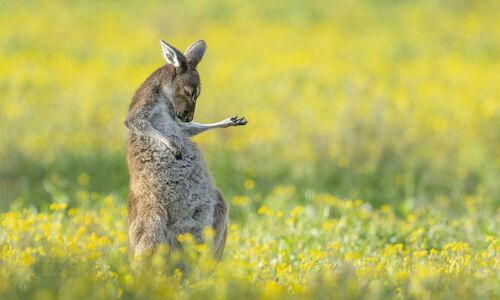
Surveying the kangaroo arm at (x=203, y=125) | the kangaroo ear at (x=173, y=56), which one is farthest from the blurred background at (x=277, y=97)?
the kangaroo ear at (x=173, y=56)

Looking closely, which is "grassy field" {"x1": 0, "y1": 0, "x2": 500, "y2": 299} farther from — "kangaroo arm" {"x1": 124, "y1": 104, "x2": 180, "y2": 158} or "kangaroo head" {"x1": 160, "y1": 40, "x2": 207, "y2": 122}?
"kangaroo head" {"x1": 160, "y1": 40, "x2": 207, "y2": 122}

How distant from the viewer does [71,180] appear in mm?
10539

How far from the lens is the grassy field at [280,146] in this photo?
16.4ft

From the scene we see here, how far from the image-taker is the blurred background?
1070cm

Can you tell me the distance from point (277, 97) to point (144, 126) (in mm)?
8891

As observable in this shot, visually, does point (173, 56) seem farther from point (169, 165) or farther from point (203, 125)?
point (169, 165)

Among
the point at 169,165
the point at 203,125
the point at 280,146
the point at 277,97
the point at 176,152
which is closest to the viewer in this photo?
the point at 176,152

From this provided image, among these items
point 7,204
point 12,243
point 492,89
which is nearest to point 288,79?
point 492,89

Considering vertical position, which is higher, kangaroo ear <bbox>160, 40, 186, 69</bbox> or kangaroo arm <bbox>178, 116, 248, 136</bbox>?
kangaroo ear <bbox>160, 40, 186, 69</bbox>

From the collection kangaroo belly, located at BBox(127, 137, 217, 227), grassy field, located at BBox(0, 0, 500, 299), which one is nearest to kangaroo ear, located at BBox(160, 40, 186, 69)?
kangaroo belly, located at BBox(127, 137, 217, 227)

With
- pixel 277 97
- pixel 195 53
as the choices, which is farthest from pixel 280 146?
pixel 195 53

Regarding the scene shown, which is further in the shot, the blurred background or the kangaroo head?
the blurred background

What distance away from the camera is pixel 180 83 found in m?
5.39

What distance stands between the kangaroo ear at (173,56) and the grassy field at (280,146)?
1.12m
